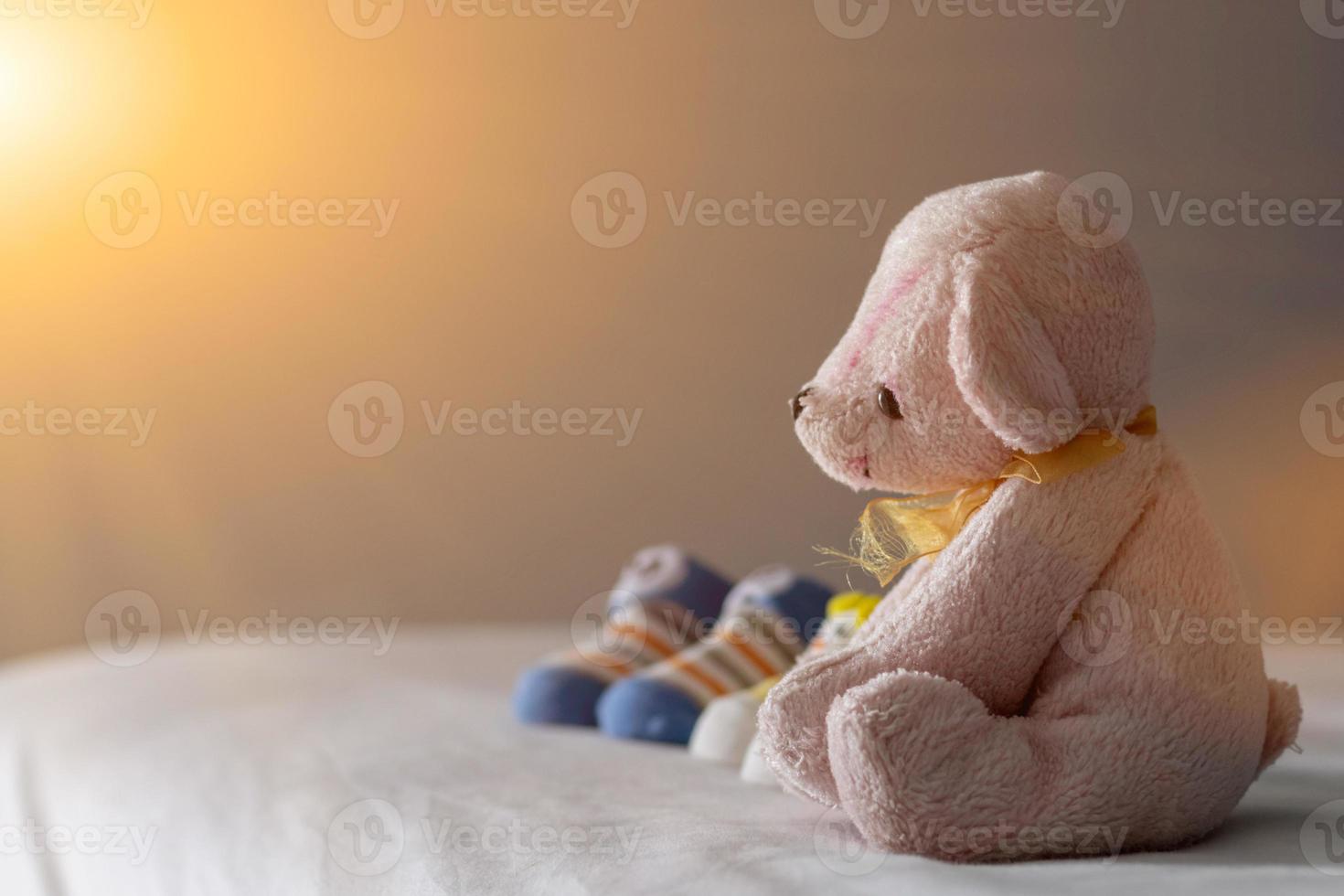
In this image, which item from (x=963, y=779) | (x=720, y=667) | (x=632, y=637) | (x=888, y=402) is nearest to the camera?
(x=963, y=779)

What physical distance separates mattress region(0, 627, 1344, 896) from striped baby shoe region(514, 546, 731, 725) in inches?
1.9

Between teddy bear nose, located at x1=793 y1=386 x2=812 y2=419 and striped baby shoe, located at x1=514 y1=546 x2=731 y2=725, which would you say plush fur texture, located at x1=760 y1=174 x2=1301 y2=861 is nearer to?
teddy bear nose, located at x1=793 y1=386 x2=812 y2=419

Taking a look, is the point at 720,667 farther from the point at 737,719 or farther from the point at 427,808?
the point at 427,808

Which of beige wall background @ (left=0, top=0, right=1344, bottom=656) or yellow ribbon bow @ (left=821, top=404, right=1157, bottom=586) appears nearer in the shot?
yellow ribbon bow @ (left=821, top=404, right=1157, bottom=586)

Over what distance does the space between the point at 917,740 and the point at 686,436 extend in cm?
211

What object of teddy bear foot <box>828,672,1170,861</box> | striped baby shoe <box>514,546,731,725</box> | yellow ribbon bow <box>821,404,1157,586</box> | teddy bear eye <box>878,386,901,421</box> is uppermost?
teddy bear eye <box>878,386,901,421</box>

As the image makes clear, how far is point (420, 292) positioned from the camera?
2.89 metres

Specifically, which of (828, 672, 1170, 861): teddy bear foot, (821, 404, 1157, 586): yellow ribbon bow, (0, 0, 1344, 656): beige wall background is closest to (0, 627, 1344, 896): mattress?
(828, 672, 1170, 861): teddy bear foot

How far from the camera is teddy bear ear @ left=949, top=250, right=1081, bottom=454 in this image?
28.4 inches

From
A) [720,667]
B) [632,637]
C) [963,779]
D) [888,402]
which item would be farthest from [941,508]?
[632,637]

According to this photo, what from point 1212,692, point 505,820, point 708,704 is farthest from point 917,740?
point 708,704

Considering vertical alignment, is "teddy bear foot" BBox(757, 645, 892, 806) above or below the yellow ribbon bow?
below

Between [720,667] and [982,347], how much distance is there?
29.5 inches

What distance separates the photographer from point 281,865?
0.98 m
